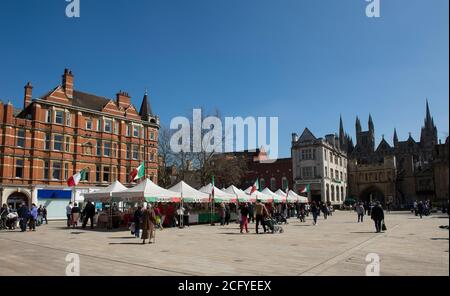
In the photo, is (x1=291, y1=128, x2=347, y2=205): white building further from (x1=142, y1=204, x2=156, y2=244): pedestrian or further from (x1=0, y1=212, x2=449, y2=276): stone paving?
(x1=142, y1=204, x2=156, y2=244): pedestrian

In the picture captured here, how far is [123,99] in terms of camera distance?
5066cm

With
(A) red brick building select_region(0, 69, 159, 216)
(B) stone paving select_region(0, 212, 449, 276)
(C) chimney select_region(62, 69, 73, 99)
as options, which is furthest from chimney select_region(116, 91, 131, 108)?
(B) stone paving select_region(0, 212, 449, 276)

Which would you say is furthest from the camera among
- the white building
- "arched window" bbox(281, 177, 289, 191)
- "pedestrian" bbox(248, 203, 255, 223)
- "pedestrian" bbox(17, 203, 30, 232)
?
"arched window" bbox(281, 177, 289, 191)

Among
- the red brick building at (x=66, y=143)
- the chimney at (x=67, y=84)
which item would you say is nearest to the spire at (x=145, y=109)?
the red brick building at (x=66, y=143)

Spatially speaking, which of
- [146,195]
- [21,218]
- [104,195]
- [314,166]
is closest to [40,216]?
[21,218]

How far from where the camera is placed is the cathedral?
262 ft

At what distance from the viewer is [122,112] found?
1912 inches

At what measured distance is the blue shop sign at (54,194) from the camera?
3958 cm

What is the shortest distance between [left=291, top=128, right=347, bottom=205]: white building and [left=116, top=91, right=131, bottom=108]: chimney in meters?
29.2

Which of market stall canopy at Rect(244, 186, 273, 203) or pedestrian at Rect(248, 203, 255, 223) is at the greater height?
market stall canopy at Rect(244, 186, 273, 203)

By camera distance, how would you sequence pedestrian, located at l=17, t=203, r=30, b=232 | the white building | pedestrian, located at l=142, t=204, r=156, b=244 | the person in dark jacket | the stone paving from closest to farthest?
the stone paving
pedestrian, located at l=142, t=204, r=156, b=244
the person in dark jacket
pedestrian, located at l=17, t=203, r=30, b=232
the white building

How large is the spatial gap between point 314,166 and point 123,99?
32.0m

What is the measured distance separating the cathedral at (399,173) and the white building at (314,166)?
1323 centimetres
